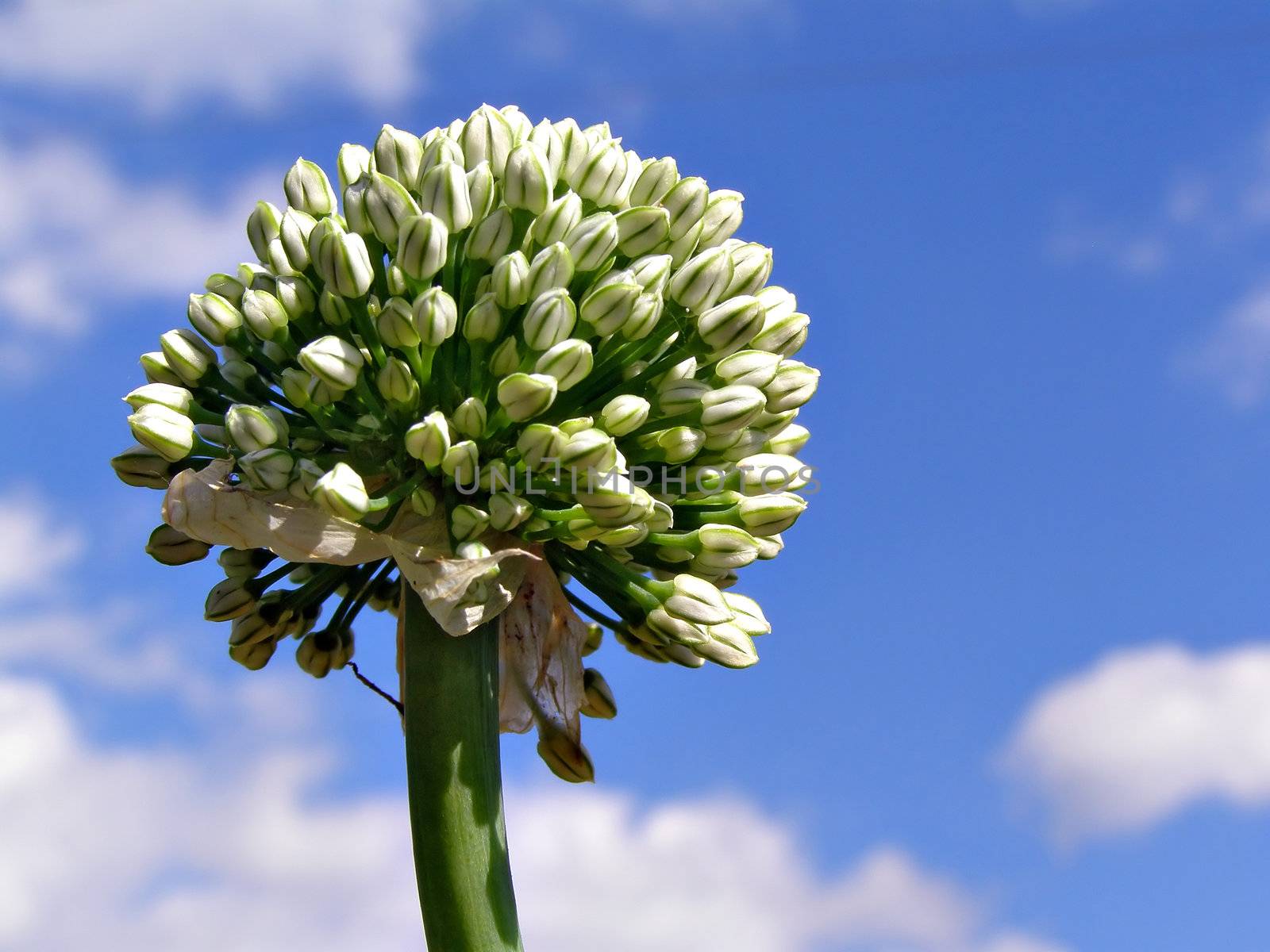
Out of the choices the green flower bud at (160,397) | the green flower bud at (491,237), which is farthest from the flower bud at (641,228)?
the green flower bud at (160,397)

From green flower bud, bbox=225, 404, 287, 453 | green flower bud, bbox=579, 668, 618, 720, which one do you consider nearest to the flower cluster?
green flower bud, bbox=225, 404, 287, 453

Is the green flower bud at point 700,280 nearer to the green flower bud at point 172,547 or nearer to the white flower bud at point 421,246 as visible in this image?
the white flower bud at point 421,246

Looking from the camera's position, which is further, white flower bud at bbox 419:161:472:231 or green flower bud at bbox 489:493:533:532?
white flower bud at bbox 419:161:472:231

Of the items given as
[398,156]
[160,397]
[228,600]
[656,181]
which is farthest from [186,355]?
[656,181]

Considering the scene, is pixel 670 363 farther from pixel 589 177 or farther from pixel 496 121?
pixel 496 121

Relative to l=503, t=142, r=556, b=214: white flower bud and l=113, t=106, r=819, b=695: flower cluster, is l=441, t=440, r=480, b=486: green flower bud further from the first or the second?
l=503, t=142, r=556, b=214: white flower bud

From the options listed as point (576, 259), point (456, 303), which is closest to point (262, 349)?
point (456, 303)
